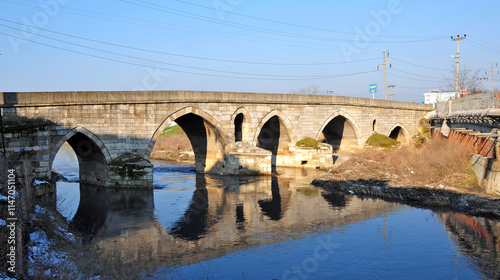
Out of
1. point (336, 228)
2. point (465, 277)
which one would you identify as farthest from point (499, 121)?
point (465, 277)

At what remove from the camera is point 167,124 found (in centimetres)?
2312

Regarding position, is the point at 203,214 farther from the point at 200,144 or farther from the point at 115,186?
the point at 200,144

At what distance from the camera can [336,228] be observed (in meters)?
15.1

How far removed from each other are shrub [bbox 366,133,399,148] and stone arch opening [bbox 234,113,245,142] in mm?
12185

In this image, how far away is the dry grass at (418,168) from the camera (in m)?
20.2

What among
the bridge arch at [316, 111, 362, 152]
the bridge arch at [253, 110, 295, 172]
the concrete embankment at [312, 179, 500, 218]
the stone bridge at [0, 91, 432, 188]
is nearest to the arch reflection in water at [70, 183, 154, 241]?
the stone bridge at [0, 91, 432, 188]

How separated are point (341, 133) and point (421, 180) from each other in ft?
49.2

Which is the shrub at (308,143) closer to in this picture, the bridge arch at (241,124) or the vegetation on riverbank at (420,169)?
the vegetation on riverbank at (420,169)

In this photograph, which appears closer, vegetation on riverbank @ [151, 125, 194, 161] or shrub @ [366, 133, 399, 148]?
shrub @ [366, 133, 399, 148]

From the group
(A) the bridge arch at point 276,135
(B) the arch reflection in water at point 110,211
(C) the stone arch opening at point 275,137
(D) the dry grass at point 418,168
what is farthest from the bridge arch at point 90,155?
(D) the dry grass at point 418,168

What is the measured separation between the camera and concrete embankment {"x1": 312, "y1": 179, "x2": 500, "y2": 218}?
16453 millimetres

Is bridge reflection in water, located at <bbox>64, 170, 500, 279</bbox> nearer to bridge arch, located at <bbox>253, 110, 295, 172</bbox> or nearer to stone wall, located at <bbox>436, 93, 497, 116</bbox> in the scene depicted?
bridge arch, located at <bbox>253, 110, 295, 172</bbox>

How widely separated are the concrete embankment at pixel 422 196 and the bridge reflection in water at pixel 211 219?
999 millimetres

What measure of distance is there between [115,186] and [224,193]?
5.35m
